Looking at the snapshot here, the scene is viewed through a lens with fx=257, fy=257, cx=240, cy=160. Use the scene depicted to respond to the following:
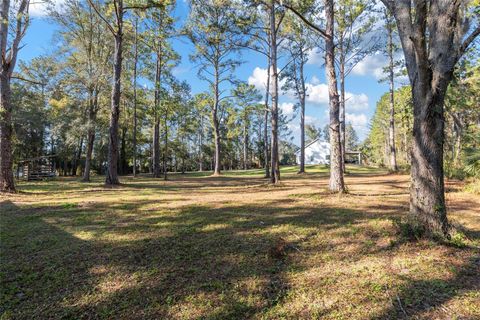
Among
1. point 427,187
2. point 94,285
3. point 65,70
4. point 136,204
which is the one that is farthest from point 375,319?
point 65,70

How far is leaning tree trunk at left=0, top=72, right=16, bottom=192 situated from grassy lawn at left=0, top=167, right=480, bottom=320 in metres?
5.10

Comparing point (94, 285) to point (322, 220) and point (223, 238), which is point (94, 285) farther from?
point (322, 220)

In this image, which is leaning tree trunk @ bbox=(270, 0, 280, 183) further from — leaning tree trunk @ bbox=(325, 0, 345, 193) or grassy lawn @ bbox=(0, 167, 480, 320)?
grassy lawn @ bbox=(0, 167, 480, 320)

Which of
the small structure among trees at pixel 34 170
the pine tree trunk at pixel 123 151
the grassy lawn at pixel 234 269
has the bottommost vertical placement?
the grassy lawn at pixel 234 269

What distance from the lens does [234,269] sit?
3055 millimetres

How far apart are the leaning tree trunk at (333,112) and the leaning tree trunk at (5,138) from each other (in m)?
10.9

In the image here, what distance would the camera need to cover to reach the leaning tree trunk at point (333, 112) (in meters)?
7.62

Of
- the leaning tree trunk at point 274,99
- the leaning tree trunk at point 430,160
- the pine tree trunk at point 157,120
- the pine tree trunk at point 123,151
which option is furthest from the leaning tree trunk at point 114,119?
the pine tree trunk at point 123,151

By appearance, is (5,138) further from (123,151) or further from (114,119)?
(123,151)

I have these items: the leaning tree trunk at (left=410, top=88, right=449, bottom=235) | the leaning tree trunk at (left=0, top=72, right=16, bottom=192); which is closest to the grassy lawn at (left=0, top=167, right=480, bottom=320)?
the leaning tree trunk at (left=410, top=88, right=449, bottom=235)

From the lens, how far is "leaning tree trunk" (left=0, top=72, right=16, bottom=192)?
8.92m

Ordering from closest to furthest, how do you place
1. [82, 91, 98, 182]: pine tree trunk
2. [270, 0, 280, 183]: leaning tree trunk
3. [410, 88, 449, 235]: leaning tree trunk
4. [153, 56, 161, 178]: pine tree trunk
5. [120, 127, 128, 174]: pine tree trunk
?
1. [410, 88, 449, 235]: leaning tree trunk
2. [270, 0, 280, 183]: leaning tree trunk
3. [82, 91, 98, 182]: pine tree trunk
4. [153, 56, 161, 178]: pine tree trunk
5. [120, 127, 128, 174]: pine tree trunk

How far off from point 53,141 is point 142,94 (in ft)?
51.9

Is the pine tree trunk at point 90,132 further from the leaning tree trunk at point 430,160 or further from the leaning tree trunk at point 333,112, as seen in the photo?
the leaning tree trunk at point 430,160
